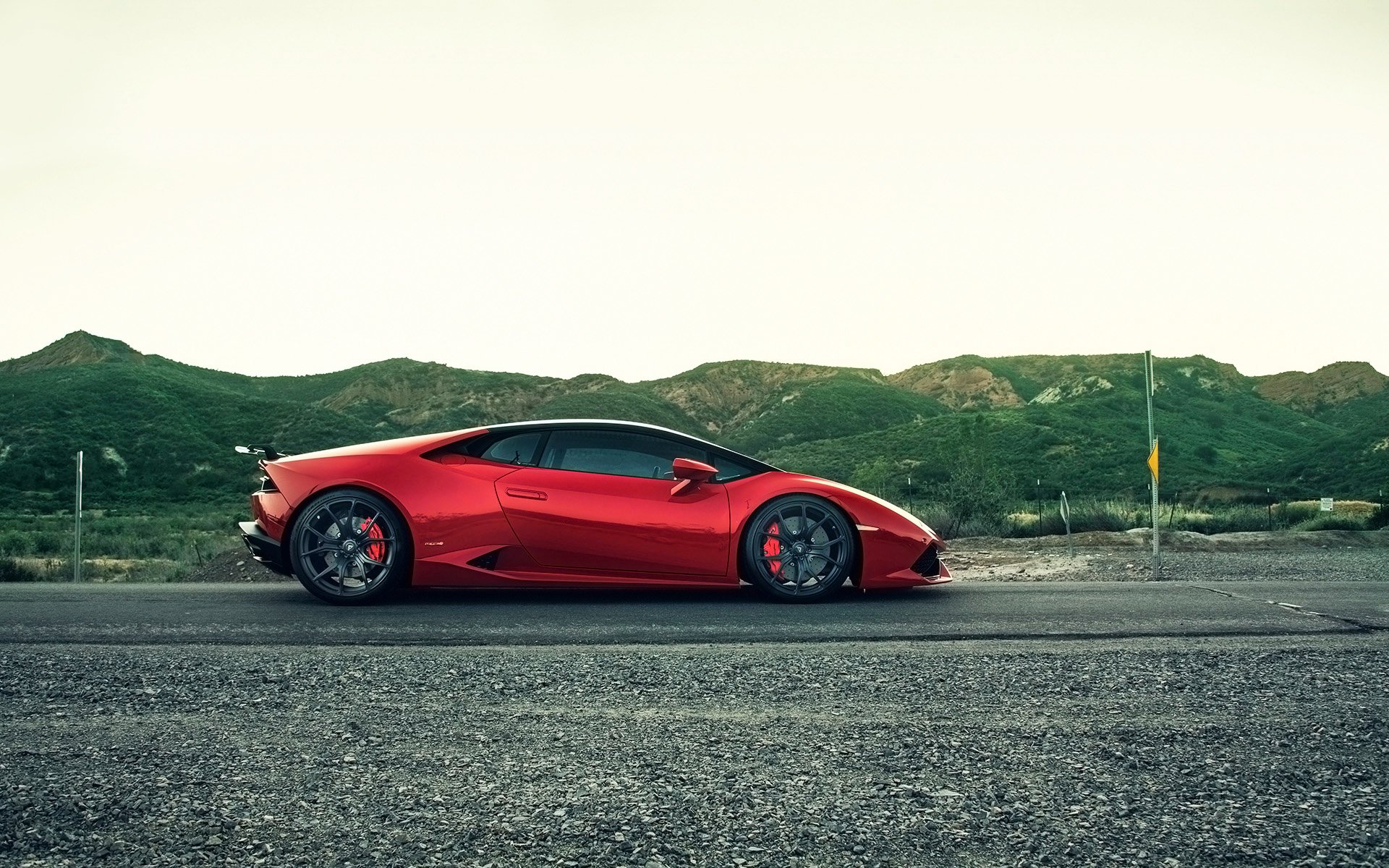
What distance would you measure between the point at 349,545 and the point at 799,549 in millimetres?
3213

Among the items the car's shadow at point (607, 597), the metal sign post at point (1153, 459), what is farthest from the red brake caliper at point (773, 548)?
the metal sign post at point (1153, 459)

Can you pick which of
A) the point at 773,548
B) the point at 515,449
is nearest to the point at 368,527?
the point at 515,449

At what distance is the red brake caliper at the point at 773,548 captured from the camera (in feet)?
26.5

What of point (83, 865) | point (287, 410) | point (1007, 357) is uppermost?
point (1007, 357)

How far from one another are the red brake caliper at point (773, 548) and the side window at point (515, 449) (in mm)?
1787

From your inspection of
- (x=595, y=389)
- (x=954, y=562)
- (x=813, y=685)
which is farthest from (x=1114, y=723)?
(x=595, y=389)

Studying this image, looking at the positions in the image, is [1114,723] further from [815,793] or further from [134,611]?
[134,611]

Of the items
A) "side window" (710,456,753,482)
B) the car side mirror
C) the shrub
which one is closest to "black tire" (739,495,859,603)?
"side window" (710,456,753,482)

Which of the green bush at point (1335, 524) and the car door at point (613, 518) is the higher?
the car door at point (613, 518)

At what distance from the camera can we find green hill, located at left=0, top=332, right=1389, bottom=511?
57281mm

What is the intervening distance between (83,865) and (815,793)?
2083mm

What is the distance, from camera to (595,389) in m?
87.9

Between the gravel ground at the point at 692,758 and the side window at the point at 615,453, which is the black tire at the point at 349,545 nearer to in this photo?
the side window at the point at 615,453

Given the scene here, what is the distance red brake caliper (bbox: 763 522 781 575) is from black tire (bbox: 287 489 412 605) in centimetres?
253
